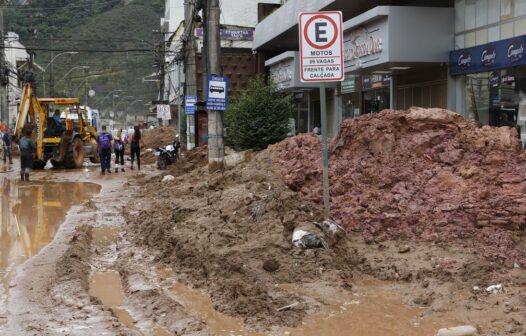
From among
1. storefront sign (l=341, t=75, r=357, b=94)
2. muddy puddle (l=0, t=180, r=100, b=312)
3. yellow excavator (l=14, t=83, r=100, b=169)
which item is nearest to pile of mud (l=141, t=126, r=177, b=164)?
yellow excavator (l=14, t=83, r=100, b=169)

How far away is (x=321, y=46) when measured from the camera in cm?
838

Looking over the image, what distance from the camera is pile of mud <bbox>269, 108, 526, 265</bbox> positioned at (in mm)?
7719

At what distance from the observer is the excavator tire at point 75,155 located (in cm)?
2831

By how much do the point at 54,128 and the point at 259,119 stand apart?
35.7 feet

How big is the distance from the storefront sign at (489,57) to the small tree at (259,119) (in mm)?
6857

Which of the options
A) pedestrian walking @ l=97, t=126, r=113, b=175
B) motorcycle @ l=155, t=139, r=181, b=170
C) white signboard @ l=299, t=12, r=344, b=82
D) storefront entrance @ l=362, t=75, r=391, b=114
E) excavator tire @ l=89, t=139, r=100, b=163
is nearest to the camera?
white signboard @ l=299, t=12, r=344, b=82

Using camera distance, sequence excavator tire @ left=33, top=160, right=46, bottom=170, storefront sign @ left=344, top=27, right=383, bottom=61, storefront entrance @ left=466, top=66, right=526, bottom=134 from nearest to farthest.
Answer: storefront entrance @ left=466, top=66, right=526, bottom=134 < storefront sign @ left=344, top=27, right=383, bottom=61 < excavator tire @ left=33, top=160, right=46, bottom=170

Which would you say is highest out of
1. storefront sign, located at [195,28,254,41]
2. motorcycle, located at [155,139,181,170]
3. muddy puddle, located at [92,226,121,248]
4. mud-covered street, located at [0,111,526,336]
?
storefront sign, located at [195,28,254,41]

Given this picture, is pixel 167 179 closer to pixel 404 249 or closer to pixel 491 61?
pixel 491 61

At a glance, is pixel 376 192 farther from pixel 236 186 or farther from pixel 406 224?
pixel 236 186

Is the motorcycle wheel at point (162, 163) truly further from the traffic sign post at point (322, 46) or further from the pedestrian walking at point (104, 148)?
the traffic sign post at point (322, 46)

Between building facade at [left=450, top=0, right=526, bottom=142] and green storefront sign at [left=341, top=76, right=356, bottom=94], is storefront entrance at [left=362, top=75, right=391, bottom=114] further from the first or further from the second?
building facade at [left=450, top=0, right=526, bottom=142]

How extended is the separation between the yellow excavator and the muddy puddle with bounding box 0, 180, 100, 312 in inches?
168

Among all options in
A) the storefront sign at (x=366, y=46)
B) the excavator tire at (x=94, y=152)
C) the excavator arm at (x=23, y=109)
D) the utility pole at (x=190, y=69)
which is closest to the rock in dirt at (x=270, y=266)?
the storefront sign at (x=366, y=46)
